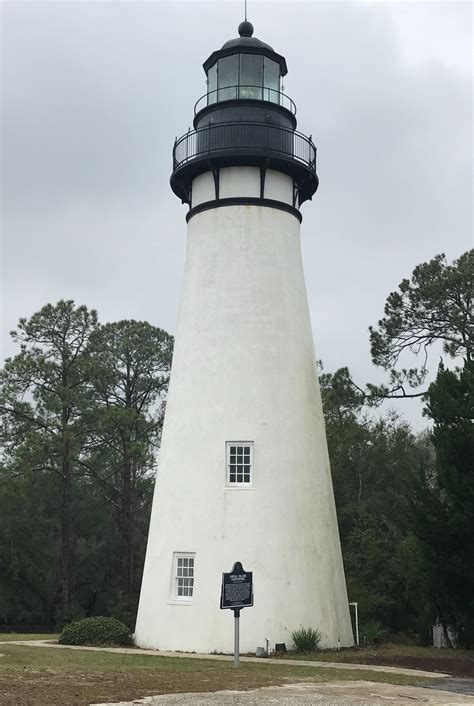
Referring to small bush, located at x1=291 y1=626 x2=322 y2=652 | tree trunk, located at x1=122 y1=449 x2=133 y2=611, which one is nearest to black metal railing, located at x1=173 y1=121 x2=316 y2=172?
small bush, located at x1=291 y1=626 x2=322 y2=652

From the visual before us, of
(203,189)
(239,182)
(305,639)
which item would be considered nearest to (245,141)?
(239,182)

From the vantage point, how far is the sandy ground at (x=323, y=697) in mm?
10250

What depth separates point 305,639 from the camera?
58.5ft

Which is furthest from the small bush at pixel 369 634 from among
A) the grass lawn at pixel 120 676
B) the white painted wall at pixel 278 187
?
the white painted wall at pixel 278 187

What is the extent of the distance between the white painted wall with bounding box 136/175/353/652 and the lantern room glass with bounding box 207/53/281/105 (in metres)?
3.34

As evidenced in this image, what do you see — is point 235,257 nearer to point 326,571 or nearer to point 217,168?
point 217,168

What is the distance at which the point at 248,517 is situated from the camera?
18578 millimetres

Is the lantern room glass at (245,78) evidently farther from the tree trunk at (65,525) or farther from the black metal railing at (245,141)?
the tree trunk at (65,525)

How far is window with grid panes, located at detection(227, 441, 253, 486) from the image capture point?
1903 centimetres

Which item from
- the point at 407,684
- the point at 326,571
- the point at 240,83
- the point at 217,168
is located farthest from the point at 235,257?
the point at 407,684

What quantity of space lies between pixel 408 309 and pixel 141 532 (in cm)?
2104

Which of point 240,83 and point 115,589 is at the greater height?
point 240,83

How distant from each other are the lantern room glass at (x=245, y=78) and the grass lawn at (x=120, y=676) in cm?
1448

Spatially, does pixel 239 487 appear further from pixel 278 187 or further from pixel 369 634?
pixel 278 187
